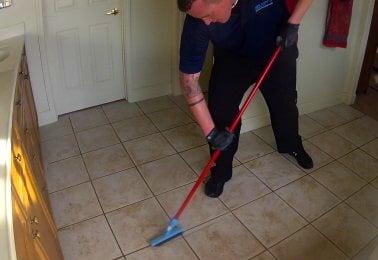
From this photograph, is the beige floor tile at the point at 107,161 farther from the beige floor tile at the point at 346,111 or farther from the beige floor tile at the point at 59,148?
the beige floor tile at the point at 346,111

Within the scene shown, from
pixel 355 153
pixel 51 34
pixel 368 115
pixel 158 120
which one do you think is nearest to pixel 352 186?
pixel 355 153

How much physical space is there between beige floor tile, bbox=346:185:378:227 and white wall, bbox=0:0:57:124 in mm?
2052

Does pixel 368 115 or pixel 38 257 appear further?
pixel 368 115

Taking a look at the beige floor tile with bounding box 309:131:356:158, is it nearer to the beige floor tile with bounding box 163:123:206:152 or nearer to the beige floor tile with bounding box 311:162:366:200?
the beige floor tile with bounding box 311:162:366:200

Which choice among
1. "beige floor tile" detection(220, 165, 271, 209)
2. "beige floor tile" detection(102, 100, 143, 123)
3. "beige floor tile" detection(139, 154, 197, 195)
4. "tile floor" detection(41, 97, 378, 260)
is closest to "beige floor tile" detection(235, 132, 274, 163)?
"tile floor" detection(41, 97, 378, 260)

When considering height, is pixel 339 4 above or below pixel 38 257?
above

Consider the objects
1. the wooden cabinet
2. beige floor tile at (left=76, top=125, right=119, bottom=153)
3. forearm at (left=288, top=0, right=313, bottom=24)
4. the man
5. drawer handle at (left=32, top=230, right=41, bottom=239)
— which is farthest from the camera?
beige floor tile at (left=76, top=125, right=119, bottom=153)

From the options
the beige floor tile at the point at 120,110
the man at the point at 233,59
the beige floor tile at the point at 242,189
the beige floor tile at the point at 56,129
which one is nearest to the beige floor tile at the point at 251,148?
the beige floor tile at the point at 242,189

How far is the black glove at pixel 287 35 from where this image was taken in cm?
162

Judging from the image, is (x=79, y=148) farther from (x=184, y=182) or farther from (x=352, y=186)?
(x=352, y=186)

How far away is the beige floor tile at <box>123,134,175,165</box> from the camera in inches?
90.2

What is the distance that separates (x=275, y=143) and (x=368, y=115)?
883 mm

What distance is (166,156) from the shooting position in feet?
7.55

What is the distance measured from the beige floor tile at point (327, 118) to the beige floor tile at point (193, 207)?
1172 mm
